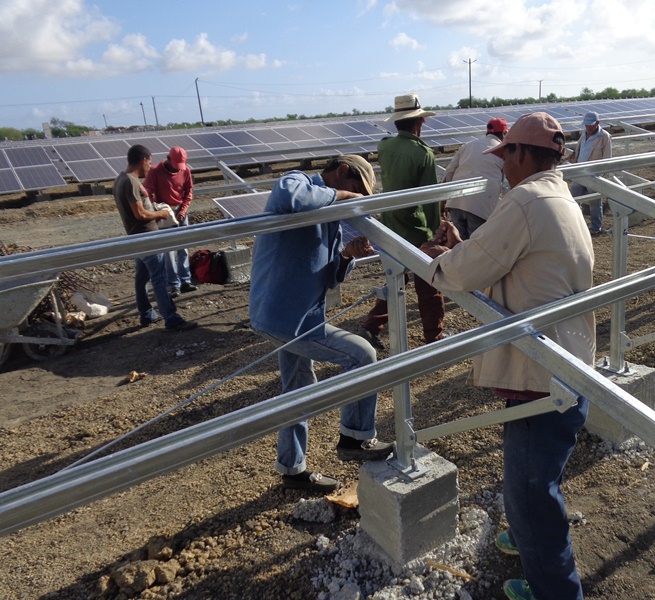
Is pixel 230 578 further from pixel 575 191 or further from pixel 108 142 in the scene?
pixel 108 142

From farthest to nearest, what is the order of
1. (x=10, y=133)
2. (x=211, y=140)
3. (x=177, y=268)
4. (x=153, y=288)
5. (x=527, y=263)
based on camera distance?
(x=10, y=133)
(x=211, y=140)
(x=177, y=268)
(x=153, y=288)
(x=527, y=263)

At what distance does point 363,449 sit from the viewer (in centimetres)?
272

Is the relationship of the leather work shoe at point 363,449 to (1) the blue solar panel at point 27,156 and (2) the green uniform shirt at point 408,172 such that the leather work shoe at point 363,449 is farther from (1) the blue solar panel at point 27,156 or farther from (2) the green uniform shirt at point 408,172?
(1) the blue solar panel at point 27,156

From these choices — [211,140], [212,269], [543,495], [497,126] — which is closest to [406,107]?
[497,126]

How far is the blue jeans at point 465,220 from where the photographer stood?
5.08 metres

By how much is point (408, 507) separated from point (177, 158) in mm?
4794

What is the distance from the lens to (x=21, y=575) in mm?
2566

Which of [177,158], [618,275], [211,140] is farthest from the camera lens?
[211,140]

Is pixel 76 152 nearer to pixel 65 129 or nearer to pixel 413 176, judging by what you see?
pixel 413 176

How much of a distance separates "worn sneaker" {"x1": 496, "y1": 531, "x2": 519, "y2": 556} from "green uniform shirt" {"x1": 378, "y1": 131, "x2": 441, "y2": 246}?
2.52 meters

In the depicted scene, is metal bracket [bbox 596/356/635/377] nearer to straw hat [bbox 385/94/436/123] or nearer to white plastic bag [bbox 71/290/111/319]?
straw hat [bbox 385/94/436/123]

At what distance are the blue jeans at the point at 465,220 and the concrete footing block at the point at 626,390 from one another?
6.91 feet

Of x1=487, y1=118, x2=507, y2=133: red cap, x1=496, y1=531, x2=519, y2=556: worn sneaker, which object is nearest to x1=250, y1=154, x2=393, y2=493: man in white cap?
x1=496, y1=531, x2=519, y2=556: worn sneaker

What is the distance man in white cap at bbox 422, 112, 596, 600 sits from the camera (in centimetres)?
184
